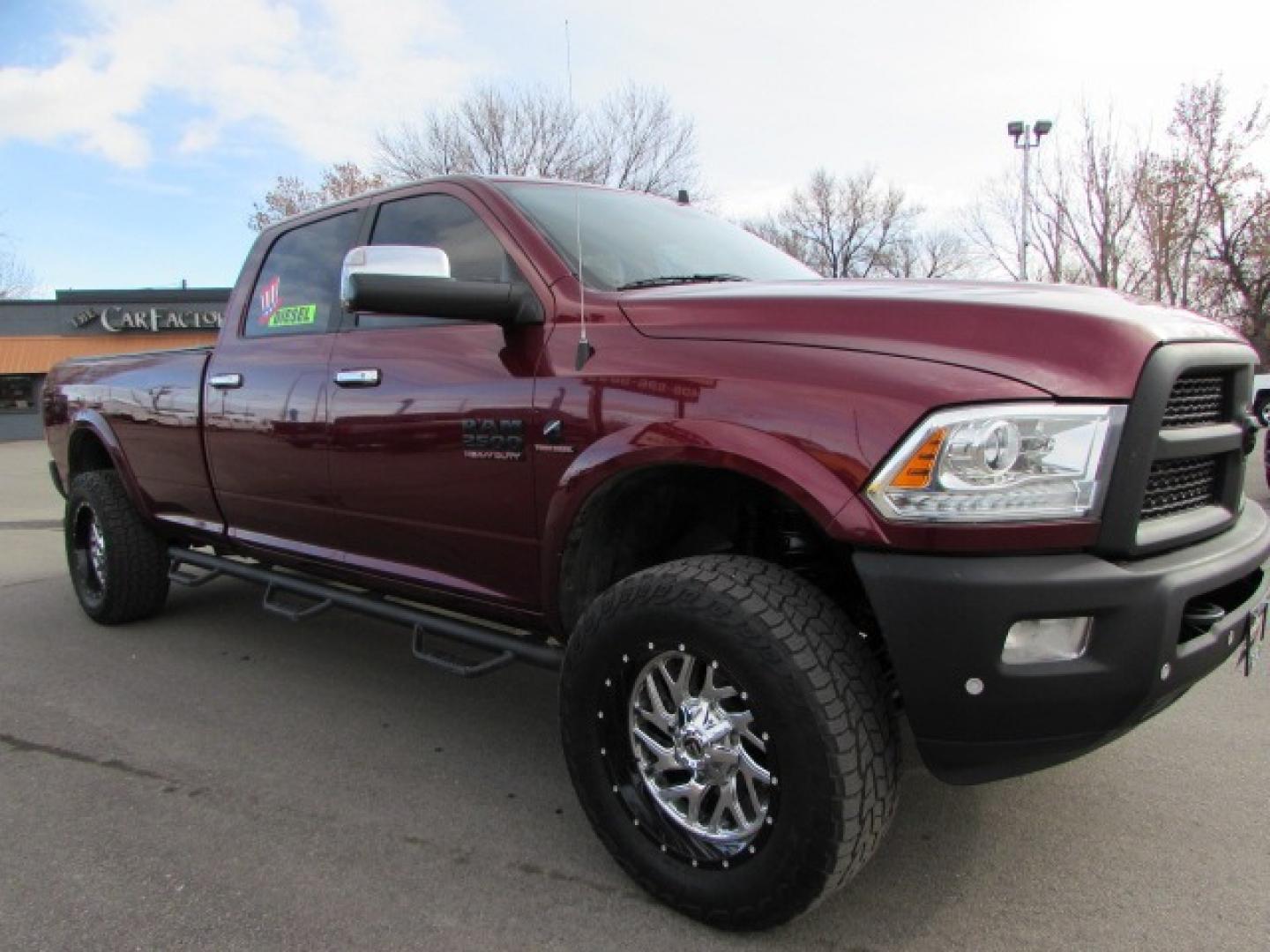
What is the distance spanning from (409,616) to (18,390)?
36348 millimetres

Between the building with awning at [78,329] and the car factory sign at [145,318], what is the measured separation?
3 centimetres

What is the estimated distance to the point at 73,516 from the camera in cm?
523

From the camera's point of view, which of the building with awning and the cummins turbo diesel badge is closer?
the cummins turbo diesel badge

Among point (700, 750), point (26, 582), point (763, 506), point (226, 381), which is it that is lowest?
point (26, 582)

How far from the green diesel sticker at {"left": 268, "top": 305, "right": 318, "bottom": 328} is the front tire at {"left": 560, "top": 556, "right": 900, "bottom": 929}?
6.56 ft

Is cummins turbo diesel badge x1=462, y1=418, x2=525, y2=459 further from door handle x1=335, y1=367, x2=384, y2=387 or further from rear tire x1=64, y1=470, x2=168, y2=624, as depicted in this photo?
rear tire x1=64, y1=470, x2=168, y2=624

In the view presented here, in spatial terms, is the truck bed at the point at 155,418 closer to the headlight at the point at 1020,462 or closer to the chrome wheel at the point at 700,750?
the chrome wheel at the point at 700,750

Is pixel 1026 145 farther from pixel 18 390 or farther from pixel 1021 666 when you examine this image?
pixel 18 390

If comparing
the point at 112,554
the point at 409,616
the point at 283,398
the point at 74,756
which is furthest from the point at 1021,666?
the point at 112,554

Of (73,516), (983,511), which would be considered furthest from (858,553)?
(73,516)

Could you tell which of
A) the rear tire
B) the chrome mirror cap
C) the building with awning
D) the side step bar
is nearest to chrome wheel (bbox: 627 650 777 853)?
the side step bar

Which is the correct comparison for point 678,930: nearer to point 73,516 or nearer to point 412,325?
point 412,325

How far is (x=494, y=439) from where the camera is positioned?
9.13 feet

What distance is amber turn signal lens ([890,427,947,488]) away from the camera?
191 cm
